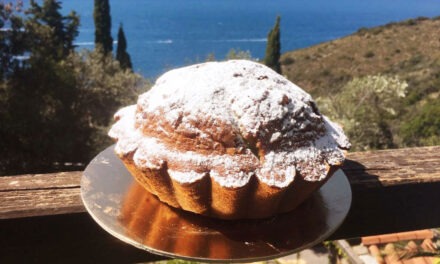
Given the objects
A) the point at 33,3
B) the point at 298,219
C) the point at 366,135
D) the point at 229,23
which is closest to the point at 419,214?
the point at 298,219

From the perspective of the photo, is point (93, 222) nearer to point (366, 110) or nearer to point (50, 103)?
point (50, 103)

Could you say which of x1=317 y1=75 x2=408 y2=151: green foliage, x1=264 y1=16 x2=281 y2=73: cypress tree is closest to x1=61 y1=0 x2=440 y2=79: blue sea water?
x1=264 y1=16 x2=281 y2=73: cypress tree

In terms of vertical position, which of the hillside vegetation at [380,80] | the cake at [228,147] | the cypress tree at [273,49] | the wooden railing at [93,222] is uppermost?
the cake at [228,147]

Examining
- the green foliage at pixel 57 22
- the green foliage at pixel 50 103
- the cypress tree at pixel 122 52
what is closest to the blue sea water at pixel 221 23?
the cypress tree at pixel 122 52

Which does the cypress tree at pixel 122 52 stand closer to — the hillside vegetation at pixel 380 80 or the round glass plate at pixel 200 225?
the hillside vegetation at pixel 380 80

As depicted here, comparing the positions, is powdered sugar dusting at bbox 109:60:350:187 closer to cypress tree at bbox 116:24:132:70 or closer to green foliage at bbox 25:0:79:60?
green foliage at bbox 25:0:79:60

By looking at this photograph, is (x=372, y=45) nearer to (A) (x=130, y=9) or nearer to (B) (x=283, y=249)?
(A) (x=130, y=9)
